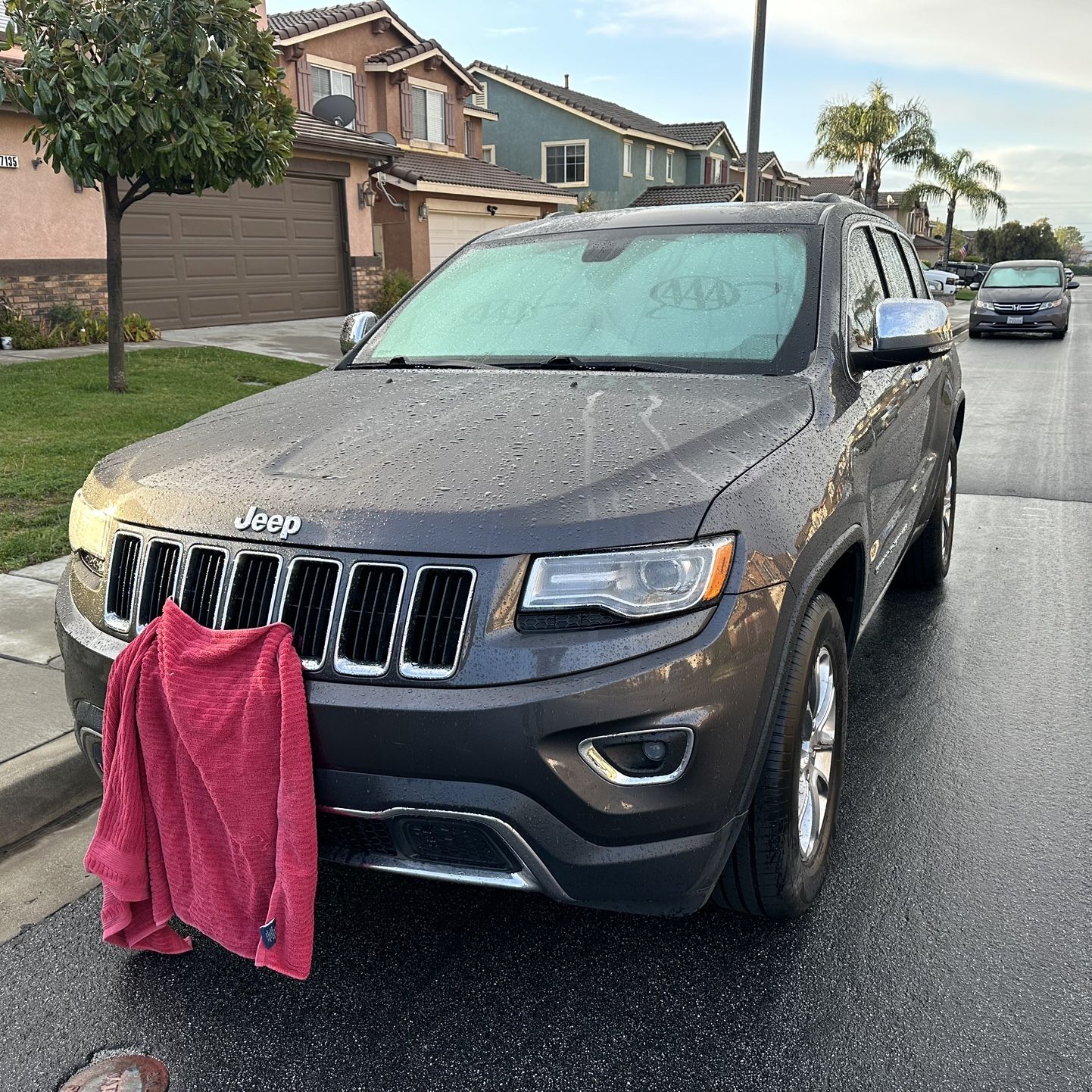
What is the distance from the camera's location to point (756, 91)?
49.1ft

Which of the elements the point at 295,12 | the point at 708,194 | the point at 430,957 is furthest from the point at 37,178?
the point at 708,194

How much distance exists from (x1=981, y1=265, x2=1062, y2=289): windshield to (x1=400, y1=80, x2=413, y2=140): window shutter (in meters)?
15.0

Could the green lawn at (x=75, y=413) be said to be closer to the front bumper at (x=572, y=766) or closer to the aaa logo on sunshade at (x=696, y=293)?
the aaa logo on sunshade at (x=696, y=293)

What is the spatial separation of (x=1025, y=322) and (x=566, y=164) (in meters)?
24.6

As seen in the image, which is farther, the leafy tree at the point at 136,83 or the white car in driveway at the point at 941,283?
the leafy tree at the point at 136,83

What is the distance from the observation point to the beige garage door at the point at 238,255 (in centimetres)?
1762

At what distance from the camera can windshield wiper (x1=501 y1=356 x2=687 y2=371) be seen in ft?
10.7

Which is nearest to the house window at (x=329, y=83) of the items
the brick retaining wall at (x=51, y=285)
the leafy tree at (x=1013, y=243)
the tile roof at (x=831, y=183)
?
the brick retaining wall at (x=51, y=285)

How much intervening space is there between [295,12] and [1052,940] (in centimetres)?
3059

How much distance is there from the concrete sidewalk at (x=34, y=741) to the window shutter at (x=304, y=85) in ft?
76.4

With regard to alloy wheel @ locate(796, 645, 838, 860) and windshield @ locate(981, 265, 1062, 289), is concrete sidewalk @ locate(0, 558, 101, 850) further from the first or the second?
windshield @ locate(981, 265, 1062, 289)

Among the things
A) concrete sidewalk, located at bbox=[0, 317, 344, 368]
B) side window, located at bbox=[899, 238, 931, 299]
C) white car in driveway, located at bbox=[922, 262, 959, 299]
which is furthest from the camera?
concrete sidewalk, located at bbox=[0, 317, 344, 368]

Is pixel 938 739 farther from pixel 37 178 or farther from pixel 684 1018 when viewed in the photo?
pixel 37 178

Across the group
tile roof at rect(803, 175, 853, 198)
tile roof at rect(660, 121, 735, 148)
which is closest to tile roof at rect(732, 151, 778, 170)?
tile roof at rect(660, 121, 735, 148)
